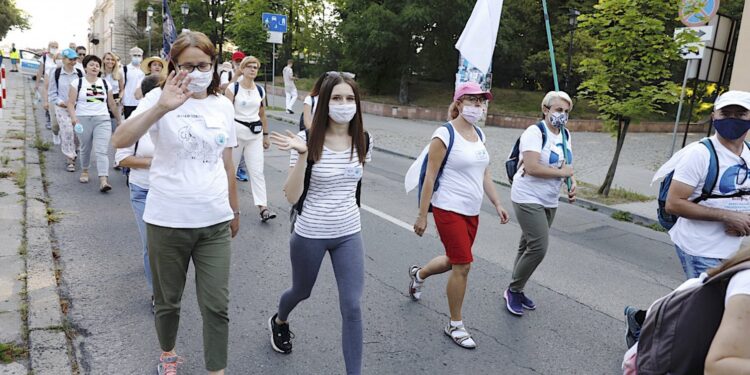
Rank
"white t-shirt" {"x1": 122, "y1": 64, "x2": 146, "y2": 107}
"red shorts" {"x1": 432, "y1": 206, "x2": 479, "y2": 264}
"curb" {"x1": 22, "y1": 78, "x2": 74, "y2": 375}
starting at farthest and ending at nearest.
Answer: "white t-shirt" {"x1": 122, "y1": 64, "x2": 146, "y2": 107}
"red shorts" {"x1": 432, "y1": 206, "x2": 479, "y2": 264}
"curb" {"x1": 22, "y1": 78, "x2": 74, "y2": 375}

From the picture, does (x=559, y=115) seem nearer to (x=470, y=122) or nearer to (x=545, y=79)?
(x=470, y=122)

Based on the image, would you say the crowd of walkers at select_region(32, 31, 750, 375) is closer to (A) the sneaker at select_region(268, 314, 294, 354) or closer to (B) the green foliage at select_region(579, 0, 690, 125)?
(A) the sneaker at select_region(268, 314, 294, 354)

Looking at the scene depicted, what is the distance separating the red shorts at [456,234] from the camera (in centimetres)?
384

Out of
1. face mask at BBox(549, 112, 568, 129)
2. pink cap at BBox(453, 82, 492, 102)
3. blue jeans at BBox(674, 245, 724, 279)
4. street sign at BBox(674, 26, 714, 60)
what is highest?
street sign at BBox(674, 26, 714, 60)

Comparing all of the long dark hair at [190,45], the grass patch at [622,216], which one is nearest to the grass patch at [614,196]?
the grass patch at [622,216]

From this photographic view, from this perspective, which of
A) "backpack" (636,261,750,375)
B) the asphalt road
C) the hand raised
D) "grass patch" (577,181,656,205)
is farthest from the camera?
"grass patch" (577,181,656,205)

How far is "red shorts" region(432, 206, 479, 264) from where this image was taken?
384cm

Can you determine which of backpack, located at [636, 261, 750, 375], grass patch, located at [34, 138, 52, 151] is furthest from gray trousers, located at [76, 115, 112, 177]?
backpack, located at [636, 261, 750, 375]

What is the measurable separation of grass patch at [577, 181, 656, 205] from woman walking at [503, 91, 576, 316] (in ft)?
18.9

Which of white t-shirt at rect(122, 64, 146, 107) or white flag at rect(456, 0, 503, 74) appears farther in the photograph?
white t-shirt at rect(122, 64, 146, 107)

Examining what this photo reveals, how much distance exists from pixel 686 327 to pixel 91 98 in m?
8.15

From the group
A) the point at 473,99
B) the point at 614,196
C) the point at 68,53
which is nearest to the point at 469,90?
the point at 473,99

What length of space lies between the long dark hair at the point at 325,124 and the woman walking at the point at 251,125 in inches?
148

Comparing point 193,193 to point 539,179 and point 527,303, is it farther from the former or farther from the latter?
point 527,303
